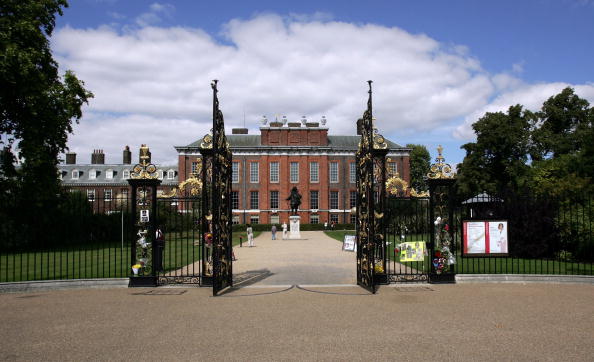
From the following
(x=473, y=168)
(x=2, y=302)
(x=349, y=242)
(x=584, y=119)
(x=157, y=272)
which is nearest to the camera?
(x=2, y=302)

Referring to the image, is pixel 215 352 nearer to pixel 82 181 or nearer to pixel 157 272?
pixel 157 272

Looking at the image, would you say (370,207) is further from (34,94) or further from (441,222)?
(34,94)

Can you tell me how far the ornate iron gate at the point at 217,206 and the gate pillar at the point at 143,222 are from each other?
1.15 metres

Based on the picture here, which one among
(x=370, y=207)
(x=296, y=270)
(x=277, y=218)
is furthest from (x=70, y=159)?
(x=370, y=207)

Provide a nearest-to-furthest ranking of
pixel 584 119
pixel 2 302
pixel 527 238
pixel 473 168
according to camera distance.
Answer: pixel 2 302 < pixel 527 238 < pixel 584 119 < pixel 473 168

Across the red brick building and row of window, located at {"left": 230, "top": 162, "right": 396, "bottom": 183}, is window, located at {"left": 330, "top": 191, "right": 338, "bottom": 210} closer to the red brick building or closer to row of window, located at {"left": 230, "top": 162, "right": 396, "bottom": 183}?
the red brick building

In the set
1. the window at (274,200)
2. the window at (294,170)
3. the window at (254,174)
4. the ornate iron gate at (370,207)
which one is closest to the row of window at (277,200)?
the window at (274,200)

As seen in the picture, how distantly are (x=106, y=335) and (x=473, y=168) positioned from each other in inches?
1608

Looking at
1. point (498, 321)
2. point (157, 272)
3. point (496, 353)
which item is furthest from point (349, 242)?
point (496, 353)

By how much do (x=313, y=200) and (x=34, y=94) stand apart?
120ft

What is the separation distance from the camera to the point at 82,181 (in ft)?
199

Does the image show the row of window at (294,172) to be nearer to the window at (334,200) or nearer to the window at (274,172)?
the window at (274,172)

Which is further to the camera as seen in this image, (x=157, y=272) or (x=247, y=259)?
(x=247, y=259)

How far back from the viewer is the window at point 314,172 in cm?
5191
